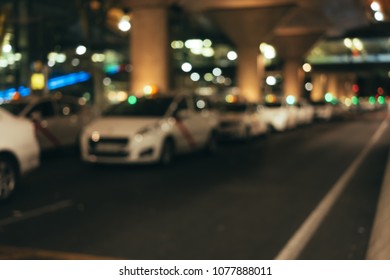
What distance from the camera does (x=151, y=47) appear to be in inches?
886

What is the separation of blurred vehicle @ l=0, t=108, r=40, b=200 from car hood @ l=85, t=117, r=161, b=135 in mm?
2960

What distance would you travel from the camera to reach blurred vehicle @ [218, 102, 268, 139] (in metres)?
19.9

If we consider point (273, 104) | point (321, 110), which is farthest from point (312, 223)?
point (321, 110)

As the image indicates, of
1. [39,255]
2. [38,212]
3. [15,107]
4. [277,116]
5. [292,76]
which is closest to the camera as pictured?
[39,255]

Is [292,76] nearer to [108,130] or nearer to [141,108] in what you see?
Answer: [141,108]

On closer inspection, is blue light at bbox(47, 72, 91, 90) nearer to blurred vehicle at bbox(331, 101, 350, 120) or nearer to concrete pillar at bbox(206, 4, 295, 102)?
blurred vehicle at bbox(331, 101, 350, 120)

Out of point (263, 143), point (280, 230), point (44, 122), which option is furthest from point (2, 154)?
point (263, 143)

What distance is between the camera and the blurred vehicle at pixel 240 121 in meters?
19.9

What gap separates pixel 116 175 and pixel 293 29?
34.7 meters

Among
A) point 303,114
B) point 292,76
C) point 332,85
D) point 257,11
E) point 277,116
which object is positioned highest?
point 257,11

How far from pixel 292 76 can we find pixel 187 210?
43341 mm

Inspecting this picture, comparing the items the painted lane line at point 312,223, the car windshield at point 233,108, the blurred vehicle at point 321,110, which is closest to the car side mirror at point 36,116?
the painted lane line at point 312,223

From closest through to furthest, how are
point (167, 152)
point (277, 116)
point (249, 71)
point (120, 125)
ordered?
point (120, 125) < point (167, 152) < point (277, 116) < point (249, 71)

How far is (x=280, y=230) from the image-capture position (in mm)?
6828
